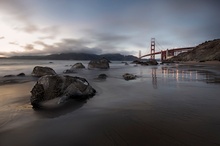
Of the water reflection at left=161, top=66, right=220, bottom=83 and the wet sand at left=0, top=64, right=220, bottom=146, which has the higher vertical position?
the water reflection at left=161, top=66, right=220, bottom=83

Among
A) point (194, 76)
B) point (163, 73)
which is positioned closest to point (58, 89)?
point (194, 76)

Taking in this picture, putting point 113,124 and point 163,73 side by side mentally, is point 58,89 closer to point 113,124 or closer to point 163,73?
point 113,124

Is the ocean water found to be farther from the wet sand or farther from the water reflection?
the wet sand

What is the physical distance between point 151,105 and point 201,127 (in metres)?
1.95

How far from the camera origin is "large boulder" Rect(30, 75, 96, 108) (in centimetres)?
616

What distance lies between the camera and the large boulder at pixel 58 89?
20.2 ft

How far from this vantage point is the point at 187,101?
585 cm

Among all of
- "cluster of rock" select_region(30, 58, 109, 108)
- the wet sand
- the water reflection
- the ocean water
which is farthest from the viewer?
the ocean water

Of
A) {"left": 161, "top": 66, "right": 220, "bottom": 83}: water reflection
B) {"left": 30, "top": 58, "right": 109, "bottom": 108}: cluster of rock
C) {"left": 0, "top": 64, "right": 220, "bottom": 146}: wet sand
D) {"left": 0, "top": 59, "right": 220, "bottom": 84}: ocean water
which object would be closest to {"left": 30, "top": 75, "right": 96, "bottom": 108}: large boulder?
{"left": 30, "top": 58, "right": 109, "bottom": 108}: cluster of rock

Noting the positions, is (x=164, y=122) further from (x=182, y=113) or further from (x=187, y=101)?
(x=187, y=101)

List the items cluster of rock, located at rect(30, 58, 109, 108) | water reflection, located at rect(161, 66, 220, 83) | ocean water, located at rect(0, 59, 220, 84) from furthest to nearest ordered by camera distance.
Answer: ocean water, located at rect(0, 59, 220, 84) → water reflection, located at rect(161, 66, 220, 83) → cluster of rock, located at rect(30, 58, 109, 108)

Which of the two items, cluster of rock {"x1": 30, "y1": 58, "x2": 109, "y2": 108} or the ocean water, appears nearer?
cluster of rock {"x1": 30, "y1": 58, "x2": 109, "y2": 108}

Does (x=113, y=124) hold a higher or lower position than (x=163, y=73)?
lower

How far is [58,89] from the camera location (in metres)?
6.57
